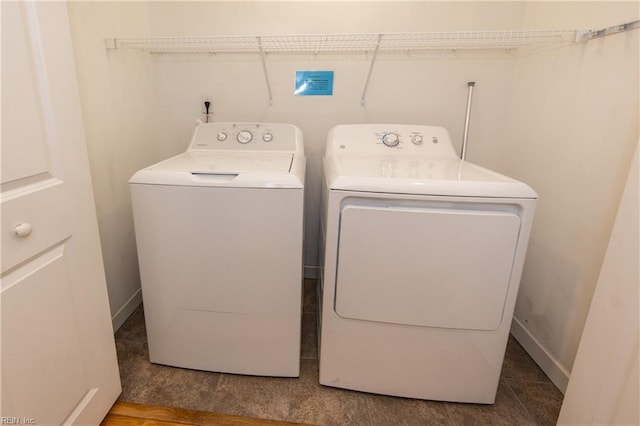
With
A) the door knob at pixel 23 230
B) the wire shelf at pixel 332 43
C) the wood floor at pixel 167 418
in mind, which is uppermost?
the wire shelf at pixel 332 43

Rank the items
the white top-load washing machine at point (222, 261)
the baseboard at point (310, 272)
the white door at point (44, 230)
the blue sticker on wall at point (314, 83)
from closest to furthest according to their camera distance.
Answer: the white door at point (44, 230) < the white top-load washing machine at point (222, 261) < the blue sticker on wall at point (314, 83) < the baseboard at point (310, 272)

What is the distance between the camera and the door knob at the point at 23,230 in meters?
0.77

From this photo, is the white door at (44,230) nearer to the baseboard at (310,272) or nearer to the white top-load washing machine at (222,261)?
the white top-load washing machine at (222,261)

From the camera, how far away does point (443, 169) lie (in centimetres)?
133

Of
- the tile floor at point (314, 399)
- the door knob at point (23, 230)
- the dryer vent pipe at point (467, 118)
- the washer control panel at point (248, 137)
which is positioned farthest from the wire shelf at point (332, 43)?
the tile floor at point (314, 399)

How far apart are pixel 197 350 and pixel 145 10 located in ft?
6.24

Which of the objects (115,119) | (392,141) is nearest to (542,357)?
(392,141)

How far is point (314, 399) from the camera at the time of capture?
4.38ft

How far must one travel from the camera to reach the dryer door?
1109 mm

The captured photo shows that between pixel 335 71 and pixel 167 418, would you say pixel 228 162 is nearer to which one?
pixel 335 71

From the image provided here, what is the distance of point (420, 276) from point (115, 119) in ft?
5.40

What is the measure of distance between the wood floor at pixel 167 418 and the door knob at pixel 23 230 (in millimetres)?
840

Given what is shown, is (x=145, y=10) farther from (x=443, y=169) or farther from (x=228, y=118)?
(x=443, y=169)

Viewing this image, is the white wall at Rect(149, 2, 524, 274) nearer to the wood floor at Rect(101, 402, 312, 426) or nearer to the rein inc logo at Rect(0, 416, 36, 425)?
the wood floor at Rect(101, 402, 312, 426)
